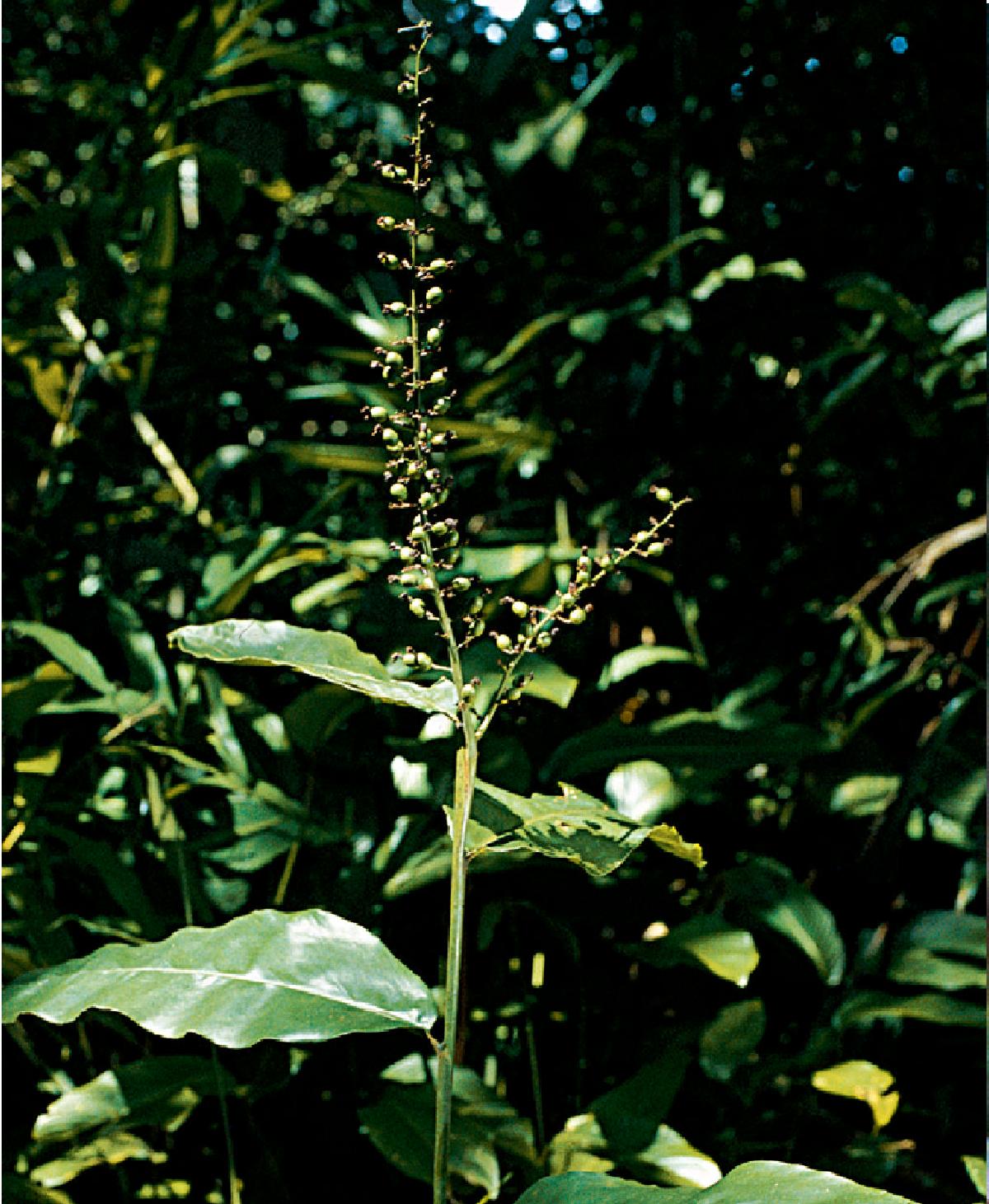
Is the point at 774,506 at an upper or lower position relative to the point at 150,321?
lower

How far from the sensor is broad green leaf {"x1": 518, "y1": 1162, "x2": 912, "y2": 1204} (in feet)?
1.14

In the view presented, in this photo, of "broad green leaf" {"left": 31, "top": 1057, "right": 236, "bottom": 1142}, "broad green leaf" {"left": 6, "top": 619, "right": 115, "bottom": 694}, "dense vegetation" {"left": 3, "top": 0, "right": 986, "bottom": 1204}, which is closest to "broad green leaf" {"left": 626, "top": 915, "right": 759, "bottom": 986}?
"dense vegetation" {"left": 3, "top": 0, "right": 986, "bottom": 1204}

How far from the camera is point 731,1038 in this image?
0.70 meters

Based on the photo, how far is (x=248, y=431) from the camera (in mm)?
1145

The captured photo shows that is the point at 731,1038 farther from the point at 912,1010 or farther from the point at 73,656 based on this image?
the point at 73,656

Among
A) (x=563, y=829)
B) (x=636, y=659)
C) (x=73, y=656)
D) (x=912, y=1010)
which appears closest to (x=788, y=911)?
(x=912, y=1010)

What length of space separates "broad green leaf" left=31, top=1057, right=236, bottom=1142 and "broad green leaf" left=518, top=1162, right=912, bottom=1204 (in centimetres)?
35

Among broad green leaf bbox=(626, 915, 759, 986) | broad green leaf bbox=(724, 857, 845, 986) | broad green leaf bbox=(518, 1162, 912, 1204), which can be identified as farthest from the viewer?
broad green leaf bbox=(724, 857, 845, 986)

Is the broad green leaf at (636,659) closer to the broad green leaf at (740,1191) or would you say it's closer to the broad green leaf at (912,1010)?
the broad green leaf at (912,1010)

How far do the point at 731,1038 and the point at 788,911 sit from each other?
101mm

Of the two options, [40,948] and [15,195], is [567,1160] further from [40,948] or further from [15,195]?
[15,195]

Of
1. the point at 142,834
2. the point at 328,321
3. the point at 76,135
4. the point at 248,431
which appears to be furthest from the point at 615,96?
the point at 142,834

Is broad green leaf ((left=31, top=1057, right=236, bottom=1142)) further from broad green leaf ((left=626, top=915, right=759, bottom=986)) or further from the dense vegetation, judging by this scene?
broad green leaf ((left=626, top=915, right=759, bottom=986))

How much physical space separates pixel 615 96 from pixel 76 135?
604mm
